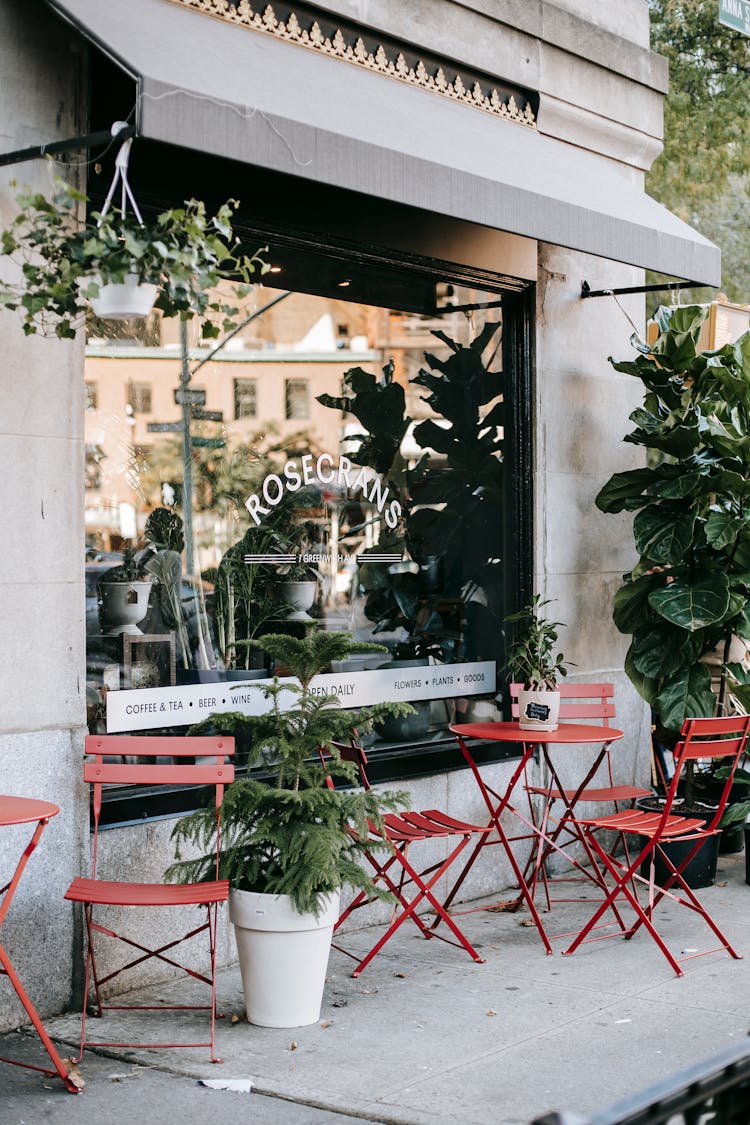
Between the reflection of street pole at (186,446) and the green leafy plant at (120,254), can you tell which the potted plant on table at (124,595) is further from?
the green leafy plant at (120,254)

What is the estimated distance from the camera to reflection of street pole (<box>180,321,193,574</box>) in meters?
6.28

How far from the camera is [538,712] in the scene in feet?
21.2

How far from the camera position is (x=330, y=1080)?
4.52m

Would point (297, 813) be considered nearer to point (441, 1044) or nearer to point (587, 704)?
point (441, 1044)

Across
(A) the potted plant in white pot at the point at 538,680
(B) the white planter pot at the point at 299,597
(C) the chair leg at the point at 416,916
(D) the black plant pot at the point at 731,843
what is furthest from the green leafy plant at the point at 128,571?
(D) the black plant pot at the point at 731,843

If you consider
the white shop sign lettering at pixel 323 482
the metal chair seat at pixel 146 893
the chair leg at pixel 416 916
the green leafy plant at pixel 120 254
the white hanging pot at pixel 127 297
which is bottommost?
the chair leg at pixel 416 916

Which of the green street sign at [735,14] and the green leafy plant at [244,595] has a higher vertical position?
the green street sign at [735,14]

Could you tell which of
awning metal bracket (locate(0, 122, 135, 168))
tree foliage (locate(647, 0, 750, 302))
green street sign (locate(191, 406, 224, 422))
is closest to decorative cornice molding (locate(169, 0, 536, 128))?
awning metal bracket (locate(0, 122, 135, 168))

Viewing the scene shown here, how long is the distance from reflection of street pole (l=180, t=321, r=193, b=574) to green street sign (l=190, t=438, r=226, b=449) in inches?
1.6

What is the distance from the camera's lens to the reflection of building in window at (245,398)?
653 centimetres

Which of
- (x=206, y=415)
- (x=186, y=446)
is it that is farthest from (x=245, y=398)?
(x=186, y=446)

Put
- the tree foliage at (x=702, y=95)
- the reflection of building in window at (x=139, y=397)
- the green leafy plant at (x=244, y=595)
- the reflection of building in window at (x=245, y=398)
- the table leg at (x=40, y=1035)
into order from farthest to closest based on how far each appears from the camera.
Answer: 1. the tree foliage at (x=702, y=95)
2. the reflection of building in window at (x=245, y=398)
3. the green leafy plant at (x=244, y=595)
4. the reflection of building in window at (x=139, y=397)
5. the table leg at (x=40, y=1035)

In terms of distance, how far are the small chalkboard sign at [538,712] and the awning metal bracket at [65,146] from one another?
10.4 ft

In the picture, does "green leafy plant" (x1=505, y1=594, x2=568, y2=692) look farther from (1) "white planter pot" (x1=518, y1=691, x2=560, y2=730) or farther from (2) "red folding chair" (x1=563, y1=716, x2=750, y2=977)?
(2) "red folding chair" (x1=563, y1=716, x2=750, y2=977)
